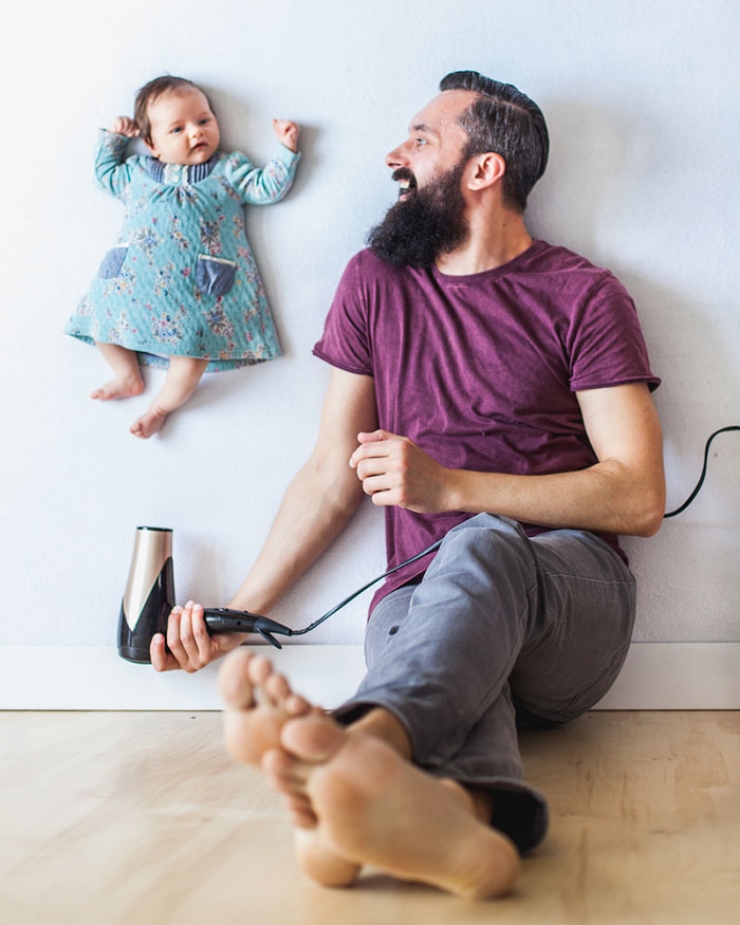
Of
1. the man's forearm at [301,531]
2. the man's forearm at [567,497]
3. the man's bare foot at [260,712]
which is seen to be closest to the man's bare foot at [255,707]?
the man's bare foot at [260,712]

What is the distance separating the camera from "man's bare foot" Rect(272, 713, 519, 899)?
2.31 feet

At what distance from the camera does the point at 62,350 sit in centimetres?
181

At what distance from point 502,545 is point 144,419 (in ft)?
2.81

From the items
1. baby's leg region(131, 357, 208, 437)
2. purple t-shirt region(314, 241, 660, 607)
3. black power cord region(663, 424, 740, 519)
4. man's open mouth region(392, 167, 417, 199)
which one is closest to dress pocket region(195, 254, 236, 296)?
baby's leg region(131, 357, 208, 437)

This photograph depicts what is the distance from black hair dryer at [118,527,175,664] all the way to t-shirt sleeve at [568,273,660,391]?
2.57 feet

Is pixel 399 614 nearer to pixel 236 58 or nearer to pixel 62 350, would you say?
pixel 62 350

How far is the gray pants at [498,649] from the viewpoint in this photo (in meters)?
0.88

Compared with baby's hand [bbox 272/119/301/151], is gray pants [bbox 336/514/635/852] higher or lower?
lower

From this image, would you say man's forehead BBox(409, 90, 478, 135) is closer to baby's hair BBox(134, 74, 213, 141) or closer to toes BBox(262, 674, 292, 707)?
baby's hair BBox(134, 74, 213, 141)

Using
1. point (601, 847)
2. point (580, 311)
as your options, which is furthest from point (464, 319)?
point (601, 847)

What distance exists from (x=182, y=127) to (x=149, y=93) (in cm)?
9

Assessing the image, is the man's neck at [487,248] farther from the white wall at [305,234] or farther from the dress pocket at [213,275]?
the dress pocket at [213,275]

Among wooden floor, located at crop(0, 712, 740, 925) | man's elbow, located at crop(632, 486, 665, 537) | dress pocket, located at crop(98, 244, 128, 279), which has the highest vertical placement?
dress pocket, located at crop(98, 244, 128, 279)

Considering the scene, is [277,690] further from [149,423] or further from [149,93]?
[149,93]
